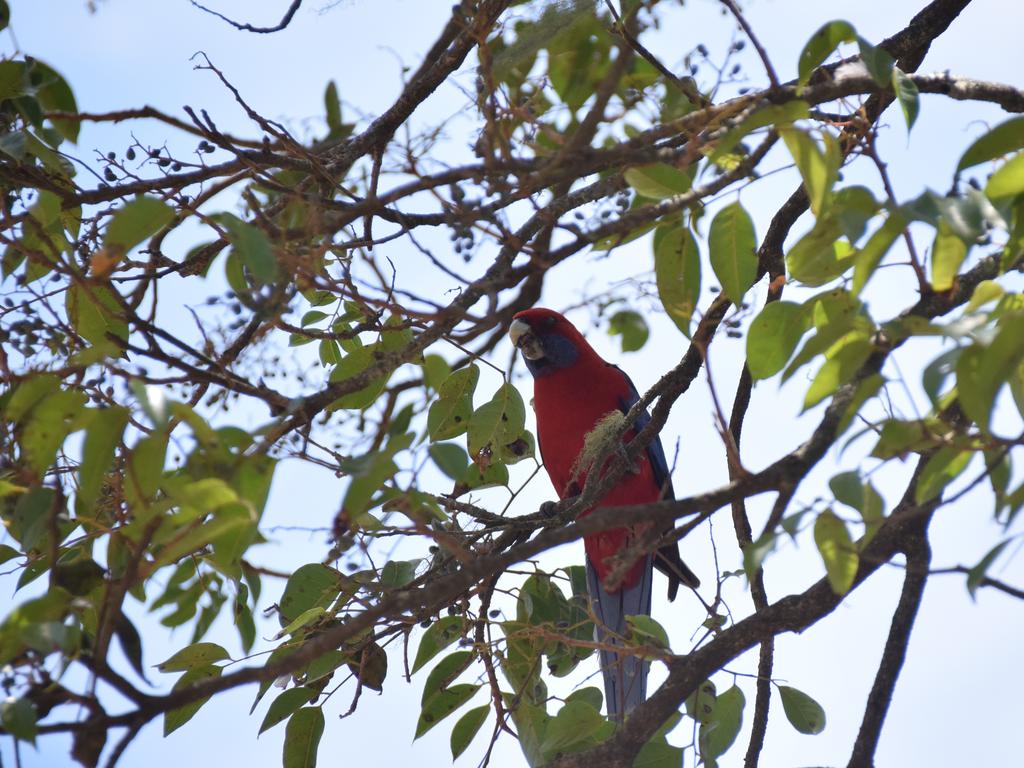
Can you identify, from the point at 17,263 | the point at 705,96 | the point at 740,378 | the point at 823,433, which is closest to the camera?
the point at 823,433

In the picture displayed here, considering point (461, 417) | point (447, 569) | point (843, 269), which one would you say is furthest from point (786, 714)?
point (843, 269)

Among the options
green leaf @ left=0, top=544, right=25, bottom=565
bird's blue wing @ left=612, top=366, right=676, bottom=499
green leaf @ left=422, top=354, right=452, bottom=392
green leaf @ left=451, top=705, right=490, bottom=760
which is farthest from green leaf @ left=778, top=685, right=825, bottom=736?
green leaf @ left=0, top=544, right=25, bottom=565

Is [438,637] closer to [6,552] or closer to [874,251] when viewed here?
[6,552]

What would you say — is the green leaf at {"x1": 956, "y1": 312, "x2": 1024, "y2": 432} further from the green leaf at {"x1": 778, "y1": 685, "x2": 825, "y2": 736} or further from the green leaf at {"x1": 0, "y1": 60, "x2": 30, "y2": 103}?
the green leaf at {"x1": 0, "y1": 60, "x2": 30, "y2": 103}

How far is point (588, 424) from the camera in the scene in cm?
423

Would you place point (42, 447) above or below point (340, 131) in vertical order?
below

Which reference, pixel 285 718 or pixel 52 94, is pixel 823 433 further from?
pixel 52 94

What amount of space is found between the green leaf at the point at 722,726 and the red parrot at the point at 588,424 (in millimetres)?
1463

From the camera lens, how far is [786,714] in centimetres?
249

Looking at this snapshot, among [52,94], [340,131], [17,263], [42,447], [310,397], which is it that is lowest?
[42,447]

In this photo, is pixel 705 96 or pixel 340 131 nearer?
pixel 340 131

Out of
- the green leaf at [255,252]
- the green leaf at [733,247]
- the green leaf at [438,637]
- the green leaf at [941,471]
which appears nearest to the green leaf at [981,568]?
the green leaf at [941,471]

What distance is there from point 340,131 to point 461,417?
924 mm

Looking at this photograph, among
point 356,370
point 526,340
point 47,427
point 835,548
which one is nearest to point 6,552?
point 356,370
